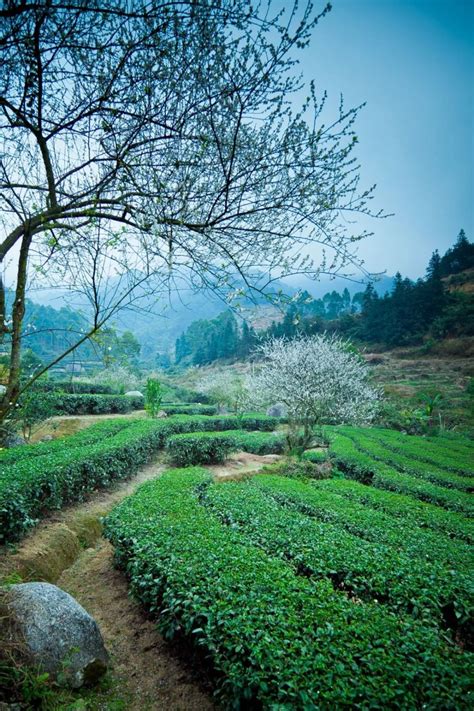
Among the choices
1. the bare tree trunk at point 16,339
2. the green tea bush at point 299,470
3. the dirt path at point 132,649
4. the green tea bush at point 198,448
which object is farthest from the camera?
the green tea bush at point 198,448

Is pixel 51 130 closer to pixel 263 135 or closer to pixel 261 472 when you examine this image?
pixel 263 135

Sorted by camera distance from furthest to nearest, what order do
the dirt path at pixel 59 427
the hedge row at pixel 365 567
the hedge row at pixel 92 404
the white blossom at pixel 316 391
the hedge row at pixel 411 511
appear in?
the hedge row at pixel 92 404, the dirt path at pixel 59 427, the white blossom at pixel 316 391, the hedge row at pixel 411 511, the hedge row at pixel 365 567

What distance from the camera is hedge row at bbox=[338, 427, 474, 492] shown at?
10656 millimetres

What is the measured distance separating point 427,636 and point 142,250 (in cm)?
447

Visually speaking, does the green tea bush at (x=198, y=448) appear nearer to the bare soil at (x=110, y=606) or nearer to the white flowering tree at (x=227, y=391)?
the bare soil at (x=110, y=606)

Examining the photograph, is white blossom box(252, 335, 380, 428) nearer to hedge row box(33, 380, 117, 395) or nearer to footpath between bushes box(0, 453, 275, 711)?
footpath between bushes box(0, 453, 275, 711)

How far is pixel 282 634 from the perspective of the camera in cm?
296

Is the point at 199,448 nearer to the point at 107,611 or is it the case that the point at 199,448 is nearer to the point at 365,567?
the point at 107,611

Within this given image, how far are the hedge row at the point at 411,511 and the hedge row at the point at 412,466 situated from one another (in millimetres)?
3225

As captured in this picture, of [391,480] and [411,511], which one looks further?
[391,480]

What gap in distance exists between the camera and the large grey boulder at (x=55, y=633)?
3.28 meters

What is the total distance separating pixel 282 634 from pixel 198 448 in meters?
9.77

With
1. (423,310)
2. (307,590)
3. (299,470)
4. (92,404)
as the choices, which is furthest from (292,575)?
(423,310)

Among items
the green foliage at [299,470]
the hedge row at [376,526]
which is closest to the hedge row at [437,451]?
the green foliage at [299,470]
